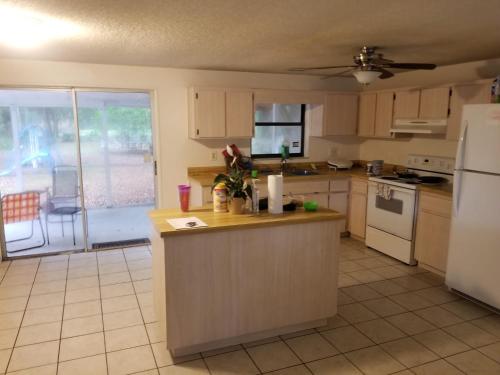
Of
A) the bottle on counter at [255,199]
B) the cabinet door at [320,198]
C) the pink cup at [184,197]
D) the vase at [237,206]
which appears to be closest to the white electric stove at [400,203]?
the cabinet door at [320,198]

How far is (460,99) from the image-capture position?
396 cm

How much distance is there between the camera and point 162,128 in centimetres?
471

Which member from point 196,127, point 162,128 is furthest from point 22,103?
point 196,127

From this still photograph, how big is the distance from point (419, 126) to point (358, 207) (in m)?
1.28

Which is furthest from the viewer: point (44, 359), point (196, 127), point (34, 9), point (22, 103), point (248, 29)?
point (196, 127)

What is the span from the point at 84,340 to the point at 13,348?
47 cm

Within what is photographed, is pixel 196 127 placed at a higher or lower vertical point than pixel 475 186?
higher

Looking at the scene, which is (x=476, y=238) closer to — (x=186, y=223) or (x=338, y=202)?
(x=338, y=202)

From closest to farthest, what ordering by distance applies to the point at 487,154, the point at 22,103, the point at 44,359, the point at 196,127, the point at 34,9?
the point at 34,9
the point at 44,359
the point at 487,154
the point at 22,103
the point at 196,127

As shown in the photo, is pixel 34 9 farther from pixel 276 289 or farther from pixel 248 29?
pixel 276 289

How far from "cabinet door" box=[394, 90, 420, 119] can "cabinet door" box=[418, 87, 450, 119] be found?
70mm

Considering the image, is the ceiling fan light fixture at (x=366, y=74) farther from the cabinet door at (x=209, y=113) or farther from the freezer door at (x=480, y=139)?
the cabinet door at (x=209, y=113)

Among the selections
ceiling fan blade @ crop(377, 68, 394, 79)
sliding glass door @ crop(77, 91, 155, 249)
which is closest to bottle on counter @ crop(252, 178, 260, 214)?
ceiling fan blade @ crop(377, 68, 394, 79)

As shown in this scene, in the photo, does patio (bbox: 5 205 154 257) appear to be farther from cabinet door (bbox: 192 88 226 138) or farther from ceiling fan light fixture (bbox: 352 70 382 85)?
ceiling fan light fixture (bbox: 352 70 382 85)
